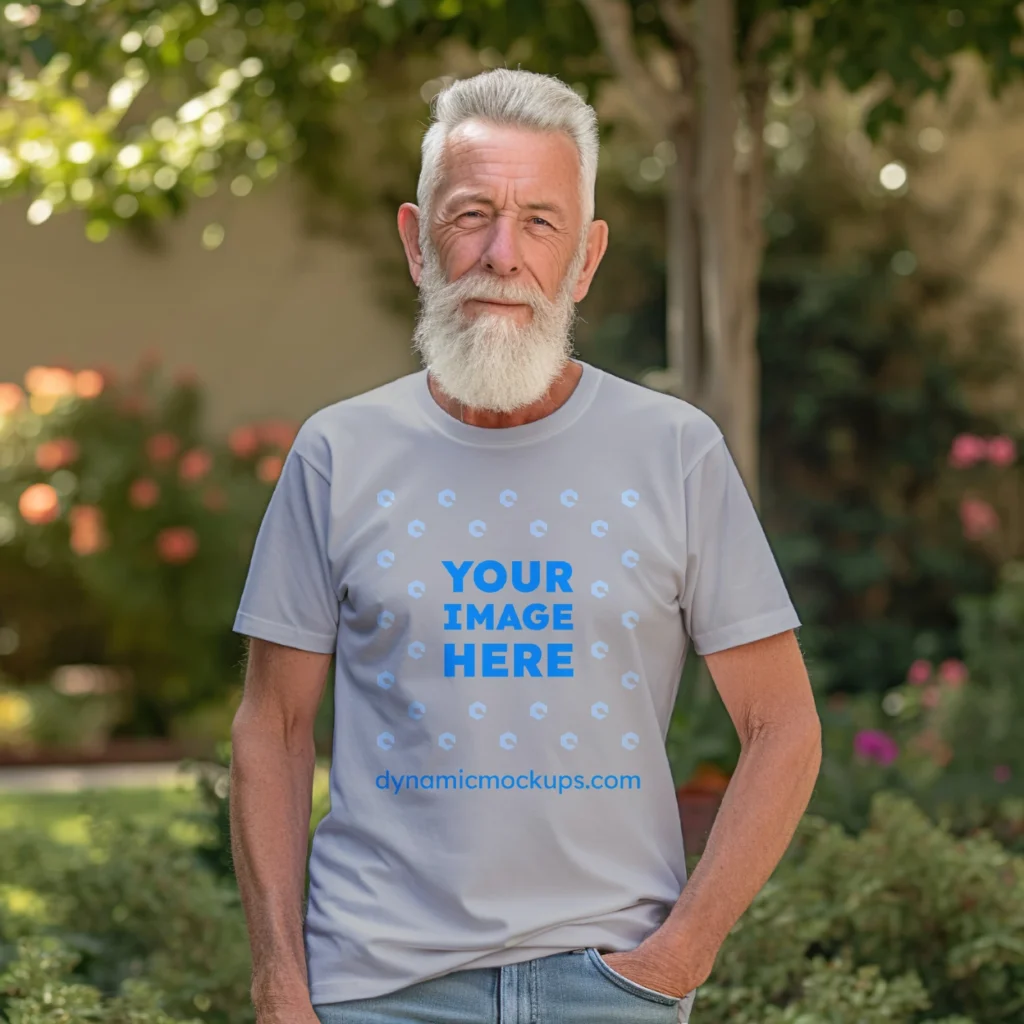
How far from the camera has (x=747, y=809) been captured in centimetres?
191

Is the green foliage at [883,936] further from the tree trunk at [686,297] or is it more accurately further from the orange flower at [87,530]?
the orange flower at [87,530]

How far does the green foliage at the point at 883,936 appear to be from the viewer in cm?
317

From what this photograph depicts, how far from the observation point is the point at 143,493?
26.4 ft

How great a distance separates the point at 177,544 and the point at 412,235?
19.7 feet

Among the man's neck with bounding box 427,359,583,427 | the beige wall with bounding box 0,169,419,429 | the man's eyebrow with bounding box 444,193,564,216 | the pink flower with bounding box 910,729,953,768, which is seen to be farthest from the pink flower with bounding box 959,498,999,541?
the man's eyebrow with bounding box 444,193,564,216

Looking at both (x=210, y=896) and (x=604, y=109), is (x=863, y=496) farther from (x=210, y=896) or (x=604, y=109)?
(x=210, y=896)

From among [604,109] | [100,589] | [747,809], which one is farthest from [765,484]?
[747,809]

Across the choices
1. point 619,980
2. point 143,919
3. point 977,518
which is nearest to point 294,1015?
point 619,980

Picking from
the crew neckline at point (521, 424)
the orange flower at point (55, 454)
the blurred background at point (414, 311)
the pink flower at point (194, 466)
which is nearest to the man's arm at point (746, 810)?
the crew neckline at point (521, 424)

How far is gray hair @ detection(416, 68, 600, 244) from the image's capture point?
1932 mm

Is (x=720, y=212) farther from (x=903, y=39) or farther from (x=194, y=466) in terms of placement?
(x=194, y=466)

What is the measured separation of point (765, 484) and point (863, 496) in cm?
50

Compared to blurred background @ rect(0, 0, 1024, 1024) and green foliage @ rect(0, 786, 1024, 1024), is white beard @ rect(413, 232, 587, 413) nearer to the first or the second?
green foliage @ rect(0, 786, 1024, 1024)

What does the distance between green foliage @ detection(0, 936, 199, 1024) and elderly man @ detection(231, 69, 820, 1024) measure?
1.01 meters
